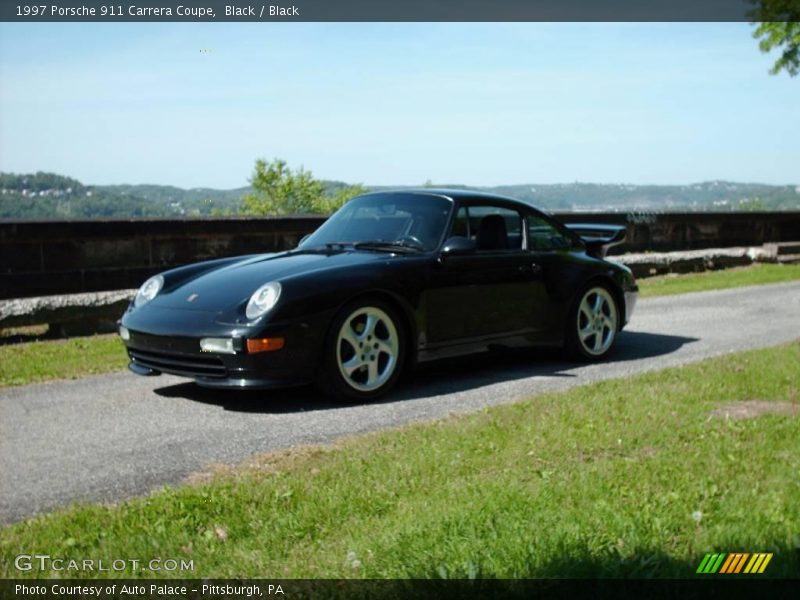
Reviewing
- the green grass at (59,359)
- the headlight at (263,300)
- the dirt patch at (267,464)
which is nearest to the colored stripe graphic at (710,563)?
the dirt patch at (267,464)

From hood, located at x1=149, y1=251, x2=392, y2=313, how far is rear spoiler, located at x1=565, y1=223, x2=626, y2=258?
258 centimetres

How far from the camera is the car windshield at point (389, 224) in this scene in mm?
7969

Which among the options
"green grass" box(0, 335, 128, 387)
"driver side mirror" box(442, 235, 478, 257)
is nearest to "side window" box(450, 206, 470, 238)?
"driver side mirror" box(442, 235, 478, 257)

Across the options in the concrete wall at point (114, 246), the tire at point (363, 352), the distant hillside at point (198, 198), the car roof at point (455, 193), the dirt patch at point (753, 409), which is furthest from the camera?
the distant hillside at point (198, 198)

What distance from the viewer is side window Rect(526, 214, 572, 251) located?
8.67 m

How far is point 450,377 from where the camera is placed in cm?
834

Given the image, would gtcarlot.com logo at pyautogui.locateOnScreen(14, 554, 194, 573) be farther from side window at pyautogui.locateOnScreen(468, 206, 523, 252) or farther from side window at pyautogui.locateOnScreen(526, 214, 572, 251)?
side window at pyautogui.locateOnScreen(526, 214, 572, 251)

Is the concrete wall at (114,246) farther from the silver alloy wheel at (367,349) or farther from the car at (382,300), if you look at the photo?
the silver alloy wheel at (367,349)

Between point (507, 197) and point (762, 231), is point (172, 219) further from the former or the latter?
point (762, 231)

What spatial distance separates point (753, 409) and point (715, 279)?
1152cm

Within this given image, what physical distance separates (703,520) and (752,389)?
3.03 meters

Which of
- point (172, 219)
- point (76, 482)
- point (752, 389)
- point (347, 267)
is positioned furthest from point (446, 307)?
point (172, 219)

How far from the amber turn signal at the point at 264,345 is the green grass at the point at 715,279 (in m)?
9.04

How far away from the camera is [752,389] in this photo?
7.04m
